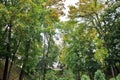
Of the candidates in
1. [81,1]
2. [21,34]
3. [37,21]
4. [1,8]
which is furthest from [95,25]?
[1,8]

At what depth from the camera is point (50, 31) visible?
930 inches

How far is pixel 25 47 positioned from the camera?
1933 cm

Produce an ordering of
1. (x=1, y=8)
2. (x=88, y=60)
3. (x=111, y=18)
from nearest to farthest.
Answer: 1. (x=1, y=8)
2. (x=111, y=18)
3. (x=88, y=60)

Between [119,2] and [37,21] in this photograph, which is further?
[119,2]

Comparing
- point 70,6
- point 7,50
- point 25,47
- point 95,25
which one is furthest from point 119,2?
point 7,50

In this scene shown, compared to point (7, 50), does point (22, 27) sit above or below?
above

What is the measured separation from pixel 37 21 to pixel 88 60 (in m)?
14.4

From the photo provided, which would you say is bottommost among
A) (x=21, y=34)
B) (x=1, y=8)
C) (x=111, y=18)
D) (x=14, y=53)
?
(x=14, y=53)

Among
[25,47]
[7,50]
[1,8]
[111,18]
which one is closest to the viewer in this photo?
[1,8]

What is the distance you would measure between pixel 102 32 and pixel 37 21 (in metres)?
7.36

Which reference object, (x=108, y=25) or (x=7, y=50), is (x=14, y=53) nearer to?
(x=7, y=50)

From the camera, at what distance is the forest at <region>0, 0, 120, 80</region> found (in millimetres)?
16016

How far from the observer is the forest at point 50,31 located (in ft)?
52.5

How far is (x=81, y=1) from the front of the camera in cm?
2086
